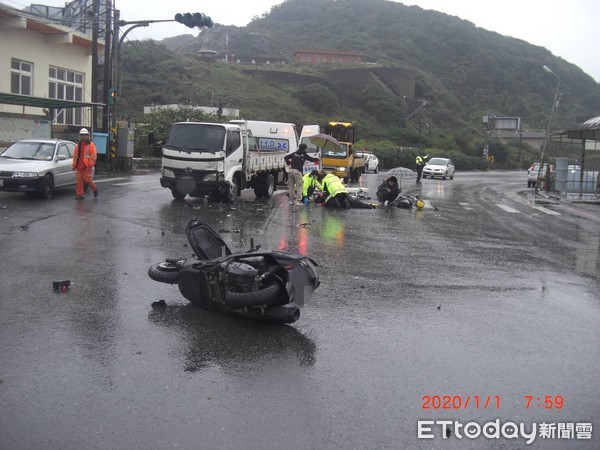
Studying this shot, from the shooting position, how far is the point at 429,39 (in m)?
170

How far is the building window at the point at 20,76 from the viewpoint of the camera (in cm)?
2768

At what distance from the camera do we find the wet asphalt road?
161 inches

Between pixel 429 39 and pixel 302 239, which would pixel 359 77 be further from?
pixel 302 239

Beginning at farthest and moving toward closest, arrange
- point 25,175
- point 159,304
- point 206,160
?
point 206,160, point 25,175, point 159,304

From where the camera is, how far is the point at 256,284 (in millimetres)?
6012

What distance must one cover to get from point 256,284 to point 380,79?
105 meters

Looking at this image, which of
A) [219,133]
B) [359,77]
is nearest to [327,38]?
[359,77]

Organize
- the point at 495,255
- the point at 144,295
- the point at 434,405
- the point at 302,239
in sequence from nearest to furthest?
the point at 434,405 < the point at 144,295 < the point at 495,255 < the point at 302,239

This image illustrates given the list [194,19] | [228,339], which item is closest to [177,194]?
[194,19]

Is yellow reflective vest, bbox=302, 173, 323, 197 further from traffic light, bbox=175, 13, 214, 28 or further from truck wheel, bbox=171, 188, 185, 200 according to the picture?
traffic light, bbox=175, 13, 214, 28

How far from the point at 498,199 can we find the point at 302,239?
17487mm

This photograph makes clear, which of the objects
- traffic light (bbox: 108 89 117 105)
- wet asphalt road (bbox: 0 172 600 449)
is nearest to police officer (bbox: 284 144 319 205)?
wet asphalt road (bbox: 0 172 600 449)

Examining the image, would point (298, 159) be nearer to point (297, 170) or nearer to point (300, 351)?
point (297, 170)

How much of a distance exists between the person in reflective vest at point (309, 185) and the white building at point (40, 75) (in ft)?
32.4
